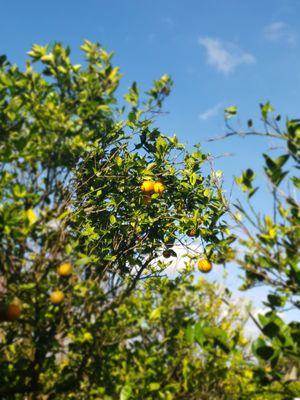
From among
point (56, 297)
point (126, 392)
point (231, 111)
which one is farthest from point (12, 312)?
point (231, 111)

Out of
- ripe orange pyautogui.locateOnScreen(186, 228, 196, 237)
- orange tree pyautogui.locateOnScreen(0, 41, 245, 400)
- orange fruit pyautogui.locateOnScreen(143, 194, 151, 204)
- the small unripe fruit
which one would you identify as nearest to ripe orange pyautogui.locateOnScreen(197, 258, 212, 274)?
the small unripe fruit

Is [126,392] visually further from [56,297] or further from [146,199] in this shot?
[146,199]

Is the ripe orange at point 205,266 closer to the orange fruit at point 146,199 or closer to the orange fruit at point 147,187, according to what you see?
the orange fruit at point 146,199

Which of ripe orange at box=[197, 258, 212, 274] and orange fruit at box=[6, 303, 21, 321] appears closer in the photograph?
orange fruit at box=[6, 303, 21, 321]

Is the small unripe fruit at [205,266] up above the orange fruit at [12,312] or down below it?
→ above

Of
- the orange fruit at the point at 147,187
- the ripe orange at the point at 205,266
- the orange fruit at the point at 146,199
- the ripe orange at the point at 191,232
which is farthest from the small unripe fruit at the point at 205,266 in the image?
the orange fruit at the point at 147,187

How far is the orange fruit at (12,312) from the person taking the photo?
3789mm

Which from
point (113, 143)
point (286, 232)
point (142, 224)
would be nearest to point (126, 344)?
point (286, 232)

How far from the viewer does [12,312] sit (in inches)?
149

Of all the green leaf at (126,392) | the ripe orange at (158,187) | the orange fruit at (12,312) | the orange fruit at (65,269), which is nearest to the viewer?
the green leaf at (126,392)

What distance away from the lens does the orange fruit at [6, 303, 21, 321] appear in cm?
379

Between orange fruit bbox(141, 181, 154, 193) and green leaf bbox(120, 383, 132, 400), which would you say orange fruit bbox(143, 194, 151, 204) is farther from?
green leaf bbox(120, 383, 132, 400)

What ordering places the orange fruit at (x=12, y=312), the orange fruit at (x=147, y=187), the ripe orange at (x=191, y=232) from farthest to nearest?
the ripe orange at (x=191, y=232), the orange fruit at (x=147, y=187), the orange fruit at (x=12, y=312)

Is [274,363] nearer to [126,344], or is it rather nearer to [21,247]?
[126,344]
